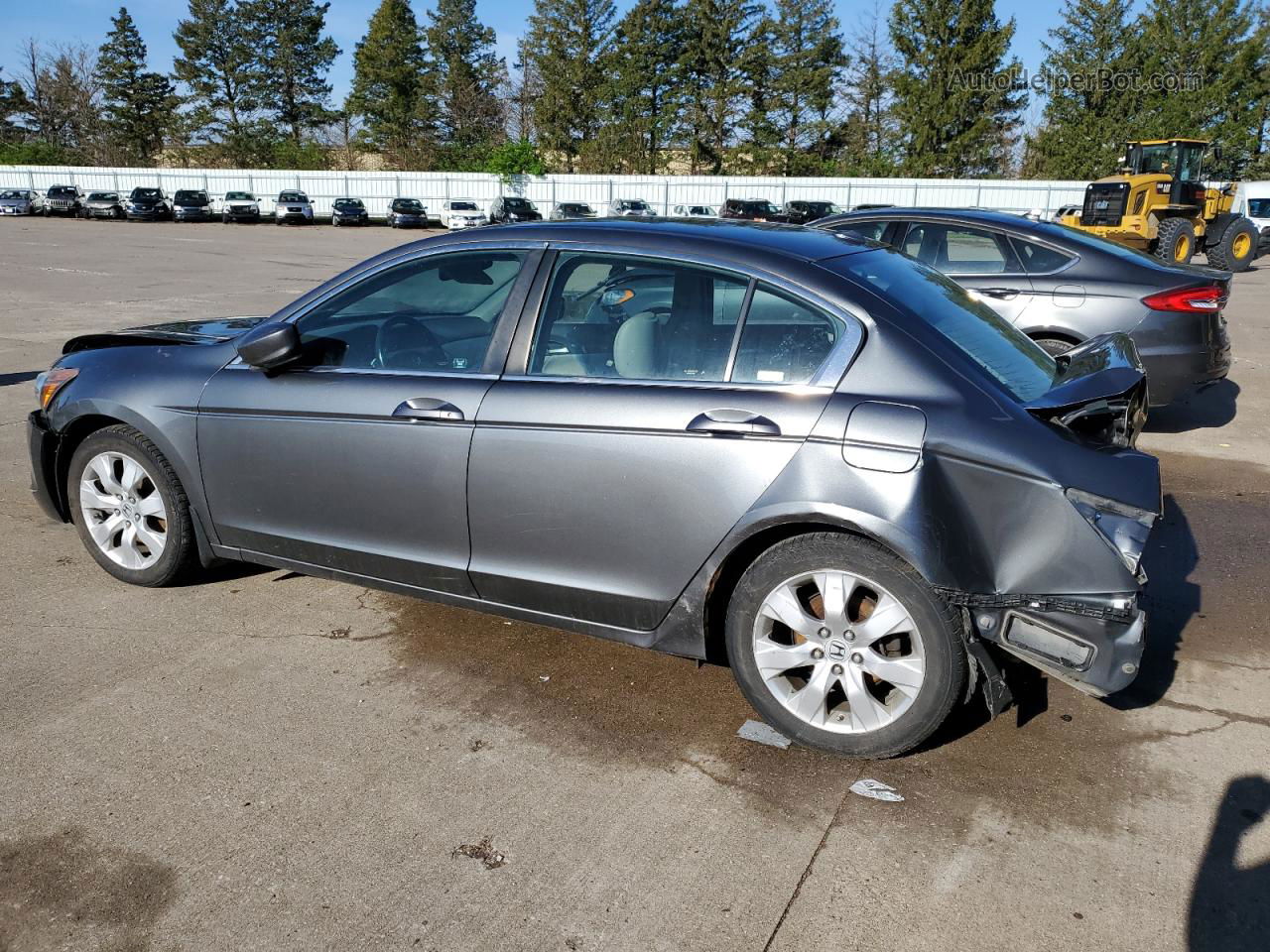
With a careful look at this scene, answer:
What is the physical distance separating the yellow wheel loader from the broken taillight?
14965 millimetres

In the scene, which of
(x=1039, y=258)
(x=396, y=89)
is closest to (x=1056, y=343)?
(x=1039, y=258)

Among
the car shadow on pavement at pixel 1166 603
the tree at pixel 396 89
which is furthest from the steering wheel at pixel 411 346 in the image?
the tree at pixel 396 89

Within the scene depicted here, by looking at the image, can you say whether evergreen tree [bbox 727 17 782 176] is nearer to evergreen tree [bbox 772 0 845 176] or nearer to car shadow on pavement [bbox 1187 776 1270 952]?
evergreen tree [bbox 772 0 845 176]

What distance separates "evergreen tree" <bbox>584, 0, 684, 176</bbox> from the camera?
61344 millimetres

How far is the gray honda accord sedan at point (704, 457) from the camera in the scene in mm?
3090

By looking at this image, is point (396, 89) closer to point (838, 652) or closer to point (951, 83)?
point (951, 83)

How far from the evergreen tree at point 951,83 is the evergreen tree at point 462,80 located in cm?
2790

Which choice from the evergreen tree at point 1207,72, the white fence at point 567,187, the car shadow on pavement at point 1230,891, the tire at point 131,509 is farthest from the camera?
the evergreen tree at point 1207,72

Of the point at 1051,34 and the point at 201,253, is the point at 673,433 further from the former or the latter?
the point at 1051,34

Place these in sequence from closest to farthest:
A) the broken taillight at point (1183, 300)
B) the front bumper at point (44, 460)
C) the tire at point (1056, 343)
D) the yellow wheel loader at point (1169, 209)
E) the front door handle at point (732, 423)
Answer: the front door handle at point (732, 423)
the front bumper at point (44, 460)
the broken taillight at point (1183, 300)
the tire at point (1056, 343)
the yellow wheel loader at point (1169, 209)

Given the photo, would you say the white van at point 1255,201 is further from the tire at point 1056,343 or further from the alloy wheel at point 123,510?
the alloy wheel at point 123,510

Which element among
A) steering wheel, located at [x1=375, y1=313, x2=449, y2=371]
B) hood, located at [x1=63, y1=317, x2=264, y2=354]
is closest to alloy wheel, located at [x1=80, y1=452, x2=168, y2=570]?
hood, located at [x1=63, y1=317, x2=264, y2=354]

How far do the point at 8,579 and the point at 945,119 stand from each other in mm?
58865

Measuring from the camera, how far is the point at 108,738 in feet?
11.3
